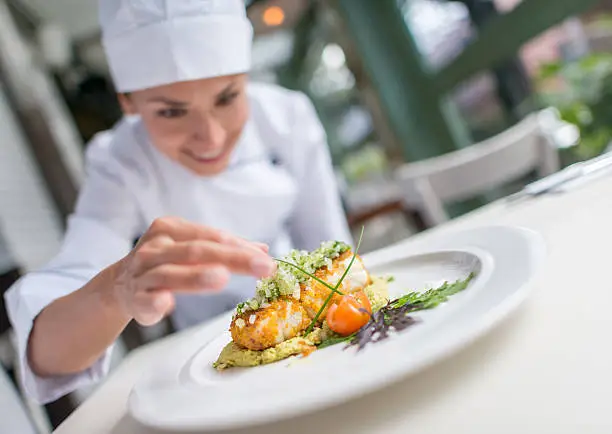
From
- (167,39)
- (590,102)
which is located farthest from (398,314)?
(590,102)

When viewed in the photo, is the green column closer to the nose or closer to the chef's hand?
the nose

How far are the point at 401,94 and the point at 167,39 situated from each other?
233 centimetres

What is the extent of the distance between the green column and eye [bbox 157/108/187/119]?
2.25 meters

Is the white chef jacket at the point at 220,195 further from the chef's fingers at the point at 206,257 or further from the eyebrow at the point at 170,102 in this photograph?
the chef's fingers at the point at 206,257

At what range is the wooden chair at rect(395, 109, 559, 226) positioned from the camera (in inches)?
64.2

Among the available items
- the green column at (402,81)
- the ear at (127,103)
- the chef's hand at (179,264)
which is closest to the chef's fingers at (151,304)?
the chef's hand at (179,264)

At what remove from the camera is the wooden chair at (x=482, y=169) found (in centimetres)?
163

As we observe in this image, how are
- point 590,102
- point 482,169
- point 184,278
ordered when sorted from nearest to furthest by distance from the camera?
point 184,278, point 482,169, point 590,102

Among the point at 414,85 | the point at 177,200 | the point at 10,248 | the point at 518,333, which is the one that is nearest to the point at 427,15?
the point at 414,85

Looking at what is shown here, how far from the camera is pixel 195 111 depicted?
3.50 feet

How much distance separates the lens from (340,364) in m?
0.52

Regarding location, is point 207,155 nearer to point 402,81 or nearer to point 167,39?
point 167,39

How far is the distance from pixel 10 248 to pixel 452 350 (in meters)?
3.09

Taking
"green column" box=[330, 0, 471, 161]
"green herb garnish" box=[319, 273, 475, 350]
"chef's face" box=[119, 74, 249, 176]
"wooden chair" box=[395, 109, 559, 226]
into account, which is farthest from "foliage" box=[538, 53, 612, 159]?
"green herb garnish" box=[319, 273, 475, 350]
